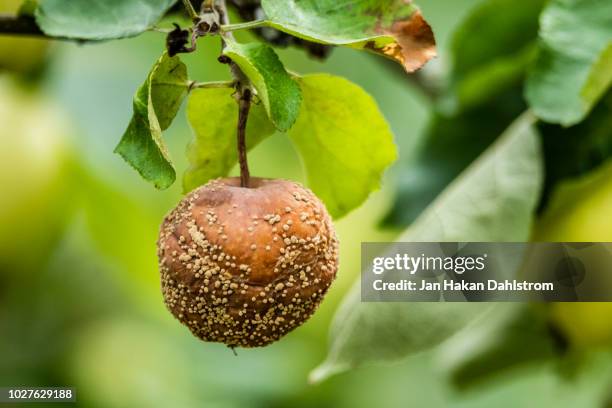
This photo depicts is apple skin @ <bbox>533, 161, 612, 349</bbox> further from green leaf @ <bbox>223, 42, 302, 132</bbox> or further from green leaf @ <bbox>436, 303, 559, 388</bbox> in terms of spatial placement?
green leaf @ <bbox>223, 42, 302, 132</bbox>

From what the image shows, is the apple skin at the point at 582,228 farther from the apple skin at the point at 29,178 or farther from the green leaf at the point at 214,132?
the apple skin at the point at 29,178

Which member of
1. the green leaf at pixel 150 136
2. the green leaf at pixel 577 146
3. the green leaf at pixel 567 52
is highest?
the green leaf at pixel 150 136

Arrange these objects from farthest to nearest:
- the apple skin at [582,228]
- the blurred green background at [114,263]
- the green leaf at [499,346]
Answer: the blurred green background at [114,263]
the green leaf at [499,346]
the apple skin at [582,228]

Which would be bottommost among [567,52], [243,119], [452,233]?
[452,233]

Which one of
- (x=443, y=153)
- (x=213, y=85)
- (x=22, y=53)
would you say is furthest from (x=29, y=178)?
(x=213, y=85)

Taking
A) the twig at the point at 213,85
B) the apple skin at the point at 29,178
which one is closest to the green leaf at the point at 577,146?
the twig at the point at 213,85

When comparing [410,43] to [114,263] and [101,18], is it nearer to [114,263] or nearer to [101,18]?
[101,18]
